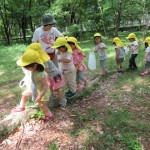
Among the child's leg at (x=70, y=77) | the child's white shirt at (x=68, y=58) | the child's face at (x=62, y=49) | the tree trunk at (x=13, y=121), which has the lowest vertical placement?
the tree trunk at (x=13, y=121)

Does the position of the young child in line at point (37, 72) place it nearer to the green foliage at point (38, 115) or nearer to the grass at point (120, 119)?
the green foliage at point (38, 115)

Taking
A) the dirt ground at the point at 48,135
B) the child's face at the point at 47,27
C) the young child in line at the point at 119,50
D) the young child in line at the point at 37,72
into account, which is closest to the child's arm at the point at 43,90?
the young child in line at the point at 37,72

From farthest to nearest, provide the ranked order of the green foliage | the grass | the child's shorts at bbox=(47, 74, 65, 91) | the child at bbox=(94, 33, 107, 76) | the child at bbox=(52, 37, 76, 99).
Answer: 1. the child at bbox=(94, 33, 107, 76)
2. the child at bbox=(52, 37, 76, 99)
3. the child's shorts at bbox=(47, 74, 65, 91)
4. the green foliage
5. the grass

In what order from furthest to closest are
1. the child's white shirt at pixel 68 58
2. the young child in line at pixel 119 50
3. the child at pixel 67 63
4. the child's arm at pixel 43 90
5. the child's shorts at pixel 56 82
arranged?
1. the young child in line at pixel 119 50
2. the child's white shirt at pixel 68 58
3. the child at pixel 67 63
4. the child's shorts at pixel 56 82
5. the child's arm at pixel 43 90

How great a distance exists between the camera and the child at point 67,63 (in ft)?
17.0

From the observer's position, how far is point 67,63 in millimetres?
5465

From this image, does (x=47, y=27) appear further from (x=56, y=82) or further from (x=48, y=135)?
(x=48, y=135)

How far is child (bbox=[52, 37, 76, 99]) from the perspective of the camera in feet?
17.0

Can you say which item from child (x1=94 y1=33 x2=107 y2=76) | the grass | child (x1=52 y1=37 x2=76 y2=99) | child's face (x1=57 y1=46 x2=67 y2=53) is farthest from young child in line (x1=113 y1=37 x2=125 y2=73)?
child's face (x1=57 y1=46 x2=67 y2=53)

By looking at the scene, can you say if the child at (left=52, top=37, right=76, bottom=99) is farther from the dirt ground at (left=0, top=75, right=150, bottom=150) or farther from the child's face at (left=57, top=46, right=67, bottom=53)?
the dirt ground at (left=0, top=75, right=150, bottom=150)

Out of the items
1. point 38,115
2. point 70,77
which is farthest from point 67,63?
point 38,115

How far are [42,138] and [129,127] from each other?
152cm

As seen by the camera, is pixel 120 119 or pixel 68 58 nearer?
pixel 120 119

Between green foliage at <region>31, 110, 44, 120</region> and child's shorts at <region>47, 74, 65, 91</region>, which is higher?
child's shorts at <region>47, 74, 65, 91</region>
